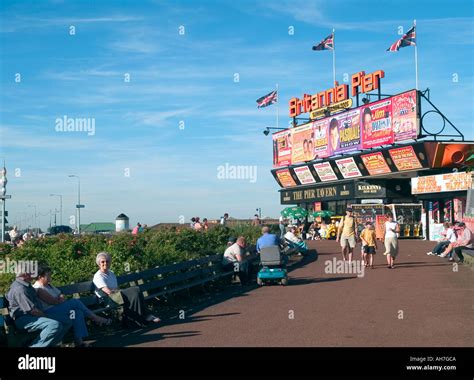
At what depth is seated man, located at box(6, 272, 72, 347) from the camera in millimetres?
9148

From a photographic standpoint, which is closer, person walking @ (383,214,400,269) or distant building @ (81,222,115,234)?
person walking @ (383,214,400,269)

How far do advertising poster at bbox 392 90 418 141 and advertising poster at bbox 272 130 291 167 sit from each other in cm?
1647

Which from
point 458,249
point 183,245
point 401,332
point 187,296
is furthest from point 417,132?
point 401,332

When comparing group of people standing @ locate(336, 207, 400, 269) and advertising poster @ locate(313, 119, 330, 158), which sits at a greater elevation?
advertising poster @ locate(313, 119, 330, 158)

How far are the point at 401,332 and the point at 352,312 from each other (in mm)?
2316

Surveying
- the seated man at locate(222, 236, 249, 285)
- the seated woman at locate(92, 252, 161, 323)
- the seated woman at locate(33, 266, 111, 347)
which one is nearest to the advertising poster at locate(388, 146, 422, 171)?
the seated man at locate(222, 236, 249, 285)

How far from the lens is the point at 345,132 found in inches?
2040

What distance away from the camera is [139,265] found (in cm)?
1611

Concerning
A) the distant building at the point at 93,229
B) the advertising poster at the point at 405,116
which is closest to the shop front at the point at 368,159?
the advertising poster at the point at 405,116

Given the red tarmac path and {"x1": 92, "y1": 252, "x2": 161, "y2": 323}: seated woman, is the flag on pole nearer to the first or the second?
the red tarmac path

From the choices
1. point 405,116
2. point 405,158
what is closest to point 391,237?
point 405,116

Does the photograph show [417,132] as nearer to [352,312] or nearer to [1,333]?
[352,312]

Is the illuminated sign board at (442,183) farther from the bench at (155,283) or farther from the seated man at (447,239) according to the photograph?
the bench at (155,283)

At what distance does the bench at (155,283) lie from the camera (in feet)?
30.1
